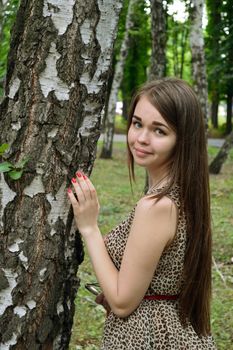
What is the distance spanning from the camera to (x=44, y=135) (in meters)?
2.22

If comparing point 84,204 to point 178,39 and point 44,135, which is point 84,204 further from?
point 178,39

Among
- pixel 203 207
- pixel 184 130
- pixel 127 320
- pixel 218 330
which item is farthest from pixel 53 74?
pixel 218 330

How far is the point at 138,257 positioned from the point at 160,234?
112 millimetres

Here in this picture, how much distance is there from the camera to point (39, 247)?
7.45ft

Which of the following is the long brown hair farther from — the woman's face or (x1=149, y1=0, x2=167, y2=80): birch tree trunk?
(x1=149, y1=0, x2=167, y2=80): birch tree trunk

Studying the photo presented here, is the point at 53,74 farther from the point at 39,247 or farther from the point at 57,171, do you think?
the point at 39,247

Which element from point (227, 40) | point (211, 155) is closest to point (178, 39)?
point (227, 40)

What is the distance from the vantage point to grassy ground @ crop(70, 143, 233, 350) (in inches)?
194

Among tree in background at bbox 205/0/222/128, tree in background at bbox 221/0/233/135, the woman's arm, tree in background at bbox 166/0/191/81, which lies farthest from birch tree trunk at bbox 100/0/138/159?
the woman's arm

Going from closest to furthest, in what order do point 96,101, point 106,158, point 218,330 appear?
point 96,101, point 218,330, point 106,158

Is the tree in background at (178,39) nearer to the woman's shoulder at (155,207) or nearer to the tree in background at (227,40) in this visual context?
the tree in background at (227,40)

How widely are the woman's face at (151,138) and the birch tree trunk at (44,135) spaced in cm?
20

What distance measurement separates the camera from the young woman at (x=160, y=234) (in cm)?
212

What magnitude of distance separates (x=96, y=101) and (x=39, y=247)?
0.61m
